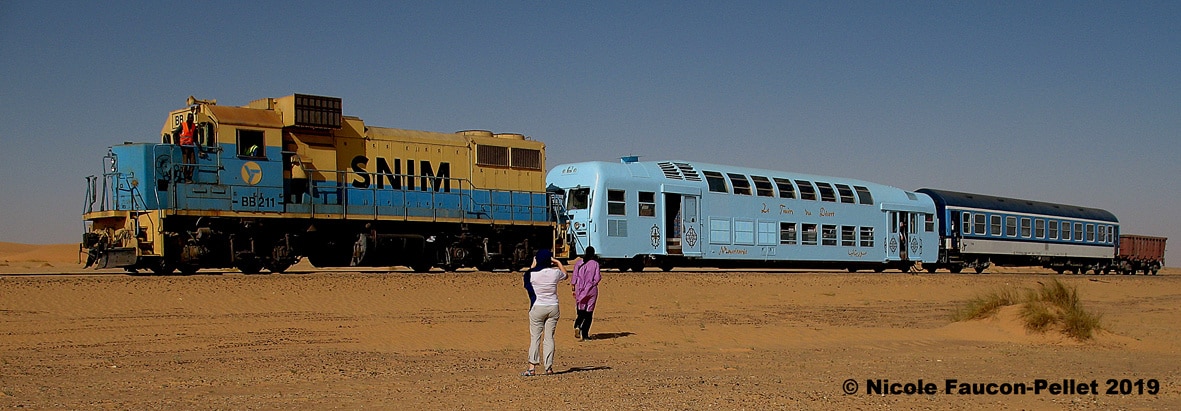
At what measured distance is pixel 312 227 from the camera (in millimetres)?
21562

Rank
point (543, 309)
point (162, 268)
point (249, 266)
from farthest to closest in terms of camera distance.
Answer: point (249, 266) → point (162, 268) → point (543, 309)

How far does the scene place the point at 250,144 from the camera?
20.8 meters

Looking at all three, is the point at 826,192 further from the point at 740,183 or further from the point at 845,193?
the point at 740,183

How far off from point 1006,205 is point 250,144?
1118 inches

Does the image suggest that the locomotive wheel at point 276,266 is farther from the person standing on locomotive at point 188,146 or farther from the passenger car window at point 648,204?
the passenger car window at point 648,204

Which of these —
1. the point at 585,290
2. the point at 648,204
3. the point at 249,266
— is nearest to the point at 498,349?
the point at 585,290

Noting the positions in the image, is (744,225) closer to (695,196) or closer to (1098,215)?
(695,196)

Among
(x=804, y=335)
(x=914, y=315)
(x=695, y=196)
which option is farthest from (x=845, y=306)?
(x=695, y=196)

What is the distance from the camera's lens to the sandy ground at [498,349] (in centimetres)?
921

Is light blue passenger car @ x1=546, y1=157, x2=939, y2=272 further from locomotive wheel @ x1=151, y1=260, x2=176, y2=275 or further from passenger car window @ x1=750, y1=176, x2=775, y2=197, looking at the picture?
locomotive wheel @ x1=151, y1=260, x2=176, y2=275

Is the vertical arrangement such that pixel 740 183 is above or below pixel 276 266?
above

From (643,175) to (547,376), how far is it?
55.6ft

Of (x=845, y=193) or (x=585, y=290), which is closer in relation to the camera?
(x=585, y=290)

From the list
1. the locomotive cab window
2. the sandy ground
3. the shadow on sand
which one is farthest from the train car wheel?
the shadow on sand
